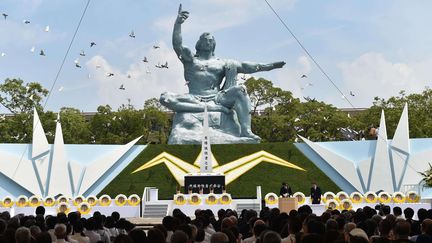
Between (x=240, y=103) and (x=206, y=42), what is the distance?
15.7 ft

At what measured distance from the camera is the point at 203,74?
4247 cm

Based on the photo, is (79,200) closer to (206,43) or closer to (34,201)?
(34,201)

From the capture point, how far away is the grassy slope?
113ft

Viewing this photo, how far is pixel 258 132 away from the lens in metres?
63.0

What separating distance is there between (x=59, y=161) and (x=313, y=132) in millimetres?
30650

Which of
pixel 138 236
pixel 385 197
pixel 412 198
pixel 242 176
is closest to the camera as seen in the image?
pixel 138 236

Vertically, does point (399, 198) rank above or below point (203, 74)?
below

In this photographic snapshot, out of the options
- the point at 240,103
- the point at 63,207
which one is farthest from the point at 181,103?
the point at 63,207

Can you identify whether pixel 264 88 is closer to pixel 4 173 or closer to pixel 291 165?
pixel 291 165

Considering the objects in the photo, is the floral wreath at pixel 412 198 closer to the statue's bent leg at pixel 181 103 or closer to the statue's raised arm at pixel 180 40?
the statue's bent leg at pixel 181 103

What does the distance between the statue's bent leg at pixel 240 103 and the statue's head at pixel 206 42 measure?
3287 mm

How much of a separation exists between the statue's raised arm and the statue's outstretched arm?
3.46 m

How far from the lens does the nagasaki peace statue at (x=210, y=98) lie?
134 ft

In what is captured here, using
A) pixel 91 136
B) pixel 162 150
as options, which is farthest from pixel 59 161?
pixel 91 136
